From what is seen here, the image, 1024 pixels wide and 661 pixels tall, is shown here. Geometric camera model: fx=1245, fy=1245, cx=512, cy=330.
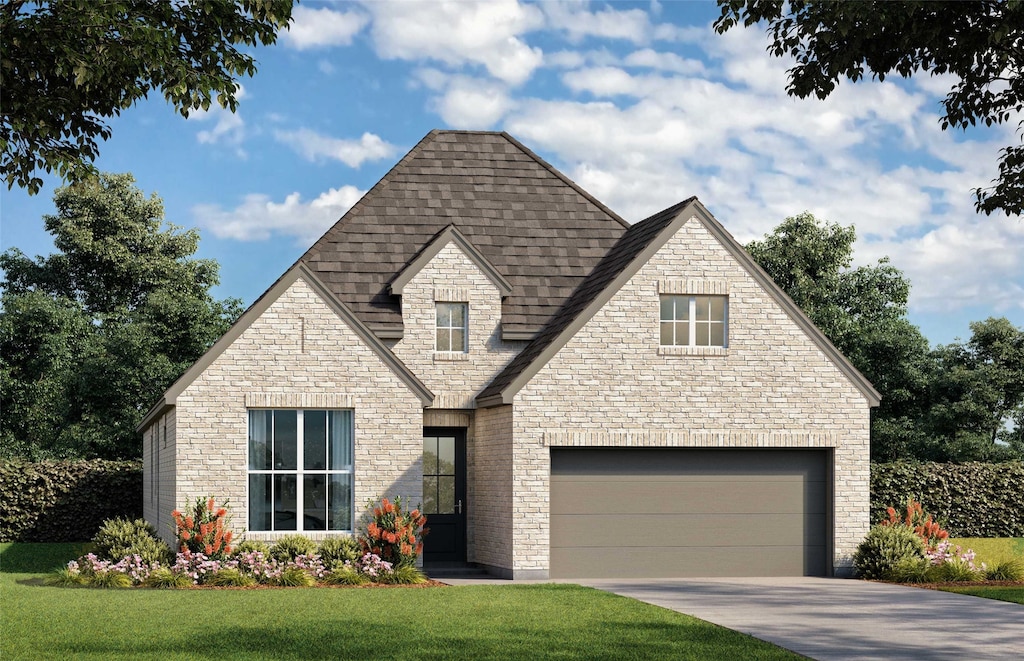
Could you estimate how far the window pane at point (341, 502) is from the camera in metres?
22.0

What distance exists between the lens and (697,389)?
22719mm

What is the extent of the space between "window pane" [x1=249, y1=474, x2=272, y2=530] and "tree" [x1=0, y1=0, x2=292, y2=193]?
7493 millimetres

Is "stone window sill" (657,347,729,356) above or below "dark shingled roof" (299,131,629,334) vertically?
below

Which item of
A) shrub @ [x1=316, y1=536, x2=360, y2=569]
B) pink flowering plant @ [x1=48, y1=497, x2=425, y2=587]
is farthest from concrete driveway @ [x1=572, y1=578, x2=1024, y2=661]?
shrub @ [x1=316, y1=536, x2=360, y2=569]

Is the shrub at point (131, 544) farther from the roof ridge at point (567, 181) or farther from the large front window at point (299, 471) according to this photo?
the roof ridge at point (567, 181)

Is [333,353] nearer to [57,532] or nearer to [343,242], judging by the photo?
[343,242]

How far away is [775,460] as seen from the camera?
76.2 ft

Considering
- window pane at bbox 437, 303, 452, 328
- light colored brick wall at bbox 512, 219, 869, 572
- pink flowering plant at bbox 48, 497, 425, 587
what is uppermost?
window pane at bbox 437, 303, 452, 328

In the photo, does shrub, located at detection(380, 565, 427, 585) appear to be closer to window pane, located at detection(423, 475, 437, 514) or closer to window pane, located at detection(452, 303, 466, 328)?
window pane, located at detection(423, 475, 437, 514)

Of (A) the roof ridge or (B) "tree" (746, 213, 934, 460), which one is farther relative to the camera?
(B) "tree" (746, 213, 934, 460)

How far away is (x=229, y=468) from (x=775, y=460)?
9951 mm

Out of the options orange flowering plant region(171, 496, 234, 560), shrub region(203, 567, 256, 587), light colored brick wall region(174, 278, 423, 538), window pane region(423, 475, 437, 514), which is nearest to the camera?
shrub region(203, 567, 256, 587)

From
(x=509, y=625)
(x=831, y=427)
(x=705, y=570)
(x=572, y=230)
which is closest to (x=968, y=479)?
(x=831, y=427)

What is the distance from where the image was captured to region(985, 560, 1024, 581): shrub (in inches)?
859
